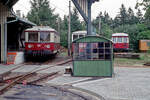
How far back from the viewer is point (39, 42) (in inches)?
732

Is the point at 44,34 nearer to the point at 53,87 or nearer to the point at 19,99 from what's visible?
the point at 53,87

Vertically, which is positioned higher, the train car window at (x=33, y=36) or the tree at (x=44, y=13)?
the tree at (x=44, y=13)

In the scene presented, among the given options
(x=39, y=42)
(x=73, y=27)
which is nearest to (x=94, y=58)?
(x=39, y=42)

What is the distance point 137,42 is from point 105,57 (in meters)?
29.9

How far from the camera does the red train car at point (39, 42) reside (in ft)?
60.3

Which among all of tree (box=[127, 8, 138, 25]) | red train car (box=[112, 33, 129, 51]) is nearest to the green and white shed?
red train car (box=[112, 33, 129, 51])

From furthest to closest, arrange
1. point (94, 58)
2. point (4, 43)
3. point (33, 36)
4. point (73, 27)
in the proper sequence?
point (73, 27) < point (33, 36) < point (4, 43) < point (94, 58)

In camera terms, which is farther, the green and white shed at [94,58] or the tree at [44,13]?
the tree at [44,13]

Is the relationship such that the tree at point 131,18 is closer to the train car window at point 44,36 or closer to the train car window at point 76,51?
the train car window at point 44,36

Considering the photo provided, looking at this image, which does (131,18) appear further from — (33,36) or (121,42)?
(33,36)

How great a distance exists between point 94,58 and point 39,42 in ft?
29.2

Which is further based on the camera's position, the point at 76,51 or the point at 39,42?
the point at 39,42

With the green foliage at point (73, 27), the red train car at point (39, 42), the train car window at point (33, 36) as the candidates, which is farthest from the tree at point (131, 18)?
the train car window at point (33, 36)

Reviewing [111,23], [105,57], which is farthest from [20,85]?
[111,23]
